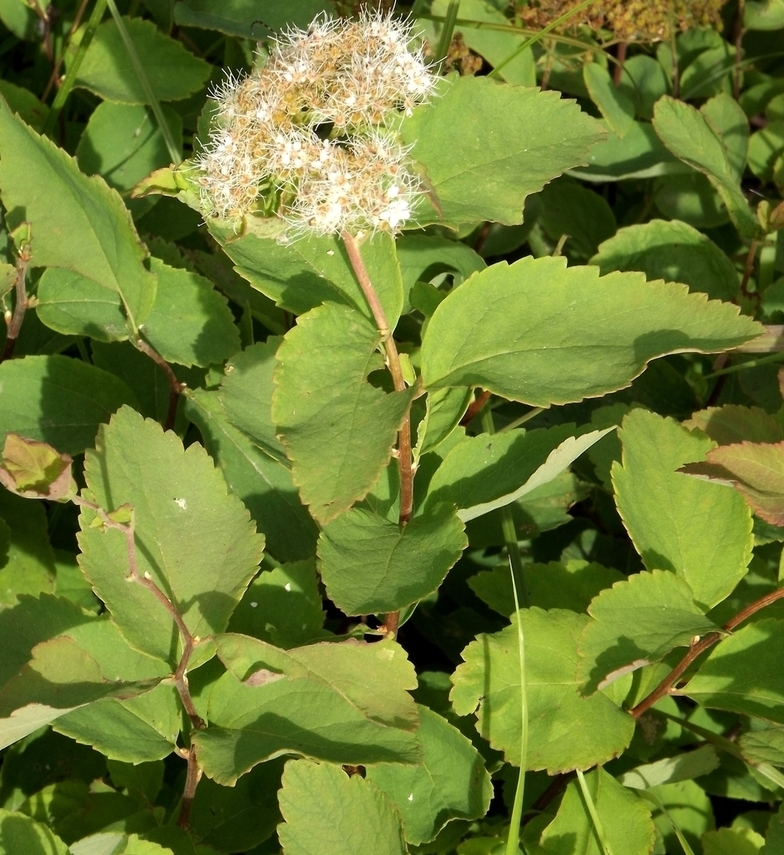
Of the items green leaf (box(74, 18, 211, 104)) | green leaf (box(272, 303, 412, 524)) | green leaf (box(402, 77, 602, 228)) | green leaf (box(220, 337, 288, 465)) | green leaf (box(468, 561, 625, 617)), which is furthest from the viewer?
green leaf (box(74, 18, 211, 104))

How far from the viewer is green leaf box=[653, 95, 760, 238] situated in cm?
167

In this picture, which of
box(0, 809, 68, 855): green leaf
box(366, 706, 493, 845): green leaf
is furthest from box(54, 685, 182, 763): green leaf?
box(366, 706, 493, 845): green leaf

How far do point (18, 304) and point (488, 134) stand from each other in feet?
2.63

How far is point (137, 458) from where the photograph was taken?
1.25m

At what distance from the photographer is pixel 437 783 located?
132 centimetres

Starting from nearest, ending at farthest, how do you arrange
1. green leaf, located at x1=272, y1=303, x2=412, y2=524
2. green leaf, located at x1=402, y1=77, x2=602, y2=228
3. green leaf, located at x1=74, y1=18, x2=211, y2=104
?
1. green leaf, located at x1=272, y1=303, x2=412, y2=524
2. green leaf, located at x1=402, y1=77, x2=602, y2=228
3. green leaf, located at x1=74, y1=18, x2=211, y2=104

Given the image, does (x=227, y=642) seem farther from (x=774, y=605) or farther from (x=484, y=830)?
(x=774, y=605)

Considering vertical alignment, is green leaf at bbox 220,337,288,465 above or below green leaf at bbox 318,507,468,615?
above

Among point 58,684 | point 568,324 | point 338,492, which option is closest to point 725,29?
point 568,324

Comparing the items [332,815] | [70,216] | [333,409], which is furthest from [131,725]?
[70,216]

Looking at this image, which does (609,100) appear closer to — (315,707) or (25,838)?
(315,707)

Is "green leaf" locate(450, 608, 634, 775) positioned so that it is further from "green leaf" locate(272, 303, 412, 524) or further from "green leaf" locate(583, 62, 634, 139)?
"green leaf" locate(583, 62, 634, 139)

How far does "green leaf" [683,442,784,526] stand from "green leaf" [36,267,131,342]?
926mm

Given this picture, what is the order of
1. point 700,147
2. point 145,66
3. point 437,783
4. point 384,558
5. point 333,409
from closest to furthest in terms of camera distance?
point 333,409, point 384,558, point 437,783, point 700,147, point 145,66
